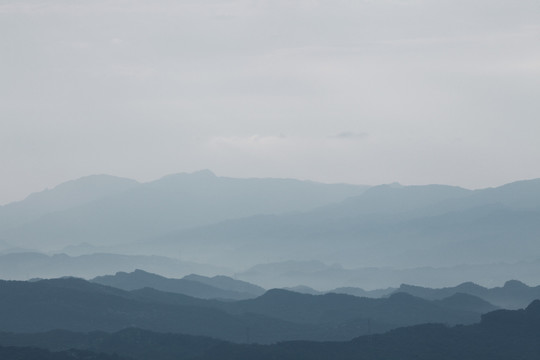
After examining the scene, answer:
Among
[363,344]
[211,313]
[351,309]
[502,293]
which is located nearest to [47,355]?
[363,344]

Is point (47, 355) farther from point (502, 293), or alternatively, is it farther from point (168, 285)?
point (502, 293)

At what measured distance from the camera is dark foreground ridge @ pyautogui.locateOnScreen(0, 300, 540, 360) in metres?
84.1

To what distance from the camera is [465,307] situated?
131m

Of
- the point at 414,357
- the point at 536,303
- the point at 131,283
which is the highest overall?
the point at 131,283

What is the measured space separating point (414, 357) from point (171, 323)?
39.8 metres

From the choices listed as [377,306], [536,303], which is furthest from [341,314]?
[536,303]

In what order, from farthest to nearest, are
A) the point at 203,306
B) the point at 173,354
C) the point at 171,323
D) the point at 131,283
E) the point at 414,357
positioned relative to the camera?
the point at 131,283, the point at 203,306, the point at 171,323, the point at 173,354, the point at 414,357

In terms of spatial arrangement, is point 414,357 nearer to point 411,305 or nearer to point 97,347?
point 97,347

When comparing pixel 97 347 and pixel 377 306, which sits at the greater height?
pixel 377 306

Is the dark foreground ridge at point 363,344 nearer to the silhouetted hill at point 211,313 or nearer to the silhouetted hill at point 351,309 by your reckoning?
the silhouetted hill at point 211,313

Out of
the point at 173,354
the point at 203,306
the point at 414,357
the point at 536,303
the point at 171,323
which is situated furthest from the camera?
the point at 203,306

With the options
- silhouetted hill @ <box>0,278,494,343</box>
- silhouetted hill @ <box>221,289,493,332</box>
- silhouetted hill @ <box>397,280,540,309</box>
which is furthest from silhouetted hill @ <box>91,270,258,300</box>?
silhouetted hill @ <box>221,289,493,332</box>

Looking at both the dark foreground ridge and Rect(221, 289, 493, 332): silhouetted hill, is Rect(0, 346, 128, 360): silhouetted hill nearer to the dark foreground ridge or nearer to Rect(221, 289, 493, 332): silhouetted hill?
the dark foreground ridge

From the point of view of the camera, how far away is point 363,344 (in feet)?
286
